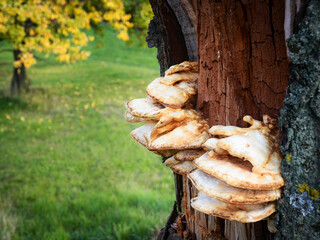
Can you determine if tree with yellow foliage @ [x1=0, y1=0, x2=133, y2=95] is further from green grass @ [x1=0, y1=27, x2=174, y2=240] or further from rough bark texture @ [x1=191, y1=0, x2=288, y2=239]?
rough bark texture @ [x1=191, y1=0, x2=288, y2=239]

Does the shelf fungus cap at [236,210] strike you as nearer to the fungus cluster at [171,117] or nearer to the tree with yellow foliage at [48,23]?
the fungus cluster at [171,117]

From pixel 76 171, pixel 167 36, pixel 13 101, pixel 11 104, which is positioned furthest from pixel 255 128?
pixel 13 101

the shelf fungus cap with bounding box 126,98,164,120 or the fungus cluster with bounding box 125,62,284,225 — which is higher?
the shelf fungus cap with bounding box 126,98,164,120

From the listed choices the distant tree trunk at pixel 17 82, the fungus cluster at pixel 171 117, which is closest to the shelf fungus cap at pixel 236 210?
the fungus cluster at pixel 171 117

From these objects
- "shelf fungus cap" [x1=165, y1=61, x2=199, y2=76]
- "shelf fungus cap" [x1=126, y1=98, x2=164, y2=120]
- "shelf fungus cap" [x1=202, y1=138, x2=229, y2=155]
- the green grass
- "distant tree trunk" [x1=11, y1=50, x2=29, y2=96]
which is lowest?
the green grass

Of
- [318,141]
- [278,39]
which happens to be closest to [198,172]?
[318,141]

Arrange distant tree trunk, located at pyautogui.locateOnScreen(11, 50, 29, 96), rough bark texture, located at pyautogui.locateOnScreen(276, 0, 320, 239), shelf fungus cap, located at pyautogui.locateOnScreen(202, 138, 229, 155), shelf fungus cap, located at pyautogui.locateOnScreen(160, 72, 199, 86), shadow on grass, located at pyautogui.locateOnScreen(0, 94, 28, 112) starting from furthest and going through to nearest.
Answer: distant tree trunk, located at pyautogui.locateOnScreen(11, 50, 29, 96)
shadow on grass, located at pyautogui.locateOnScreen(0, 94, 28, 112)
shelf fungus cap, located at pyautogui.locateOnScreen(160, 72, 199, 86)
shelf fungus cap, located at pyautogui.locateOnScreen(202, 138, 229, 155)
rough bark texture, located at pyautogui.locateOnScreen(276, 0, 320, 239)

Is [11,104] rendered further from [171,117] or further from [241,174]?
[241,174]

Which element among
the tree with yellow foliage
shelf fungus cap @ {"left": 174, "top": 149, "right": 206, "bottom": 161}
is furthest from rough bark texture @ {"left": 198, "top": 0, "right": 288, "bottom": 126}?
the tree with yellow foliage
